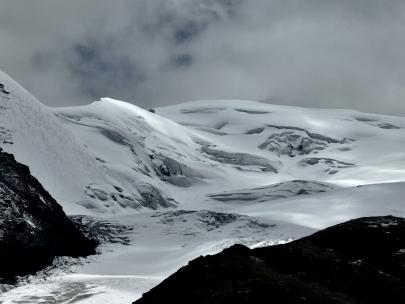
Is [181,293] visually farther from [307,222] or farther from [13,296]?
[307,222]

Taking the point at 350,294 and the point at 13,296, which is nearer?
the point at 350,294

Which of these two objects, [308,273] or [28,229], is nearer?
[308,273]

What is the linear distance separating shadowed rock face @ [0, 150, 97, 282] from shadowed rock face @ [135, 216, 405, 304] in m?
63.1

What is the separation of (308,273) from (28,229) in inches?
2966

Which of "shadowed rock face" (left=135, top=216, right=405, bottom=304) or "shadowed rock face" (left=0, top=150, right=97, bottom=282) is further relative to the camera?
"shadowed rock face" (left=0, top=150, right=97, bottom=282)

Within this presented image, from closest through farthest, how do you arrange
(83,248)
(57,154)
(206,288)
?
(206,288) → (83,248) → (57,154)

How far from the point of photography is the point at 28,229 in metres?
103

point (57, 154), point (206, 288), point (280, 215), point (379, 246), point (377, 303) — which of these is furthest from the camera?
point (57, 154)

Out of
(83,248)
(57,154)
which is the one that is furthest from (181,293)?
(57,154)

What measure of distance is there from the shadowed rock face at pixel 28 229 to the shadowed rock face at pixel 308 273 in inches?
2484

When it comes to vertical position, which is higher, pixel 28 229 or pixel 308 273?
pixel 28 229

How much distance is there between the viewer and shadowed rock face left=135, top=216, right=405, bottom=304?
29797 mm

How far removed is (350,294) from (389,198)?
137 meters

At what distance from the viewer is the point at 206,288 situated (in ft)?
99.9
